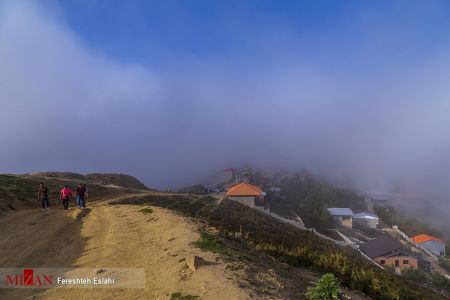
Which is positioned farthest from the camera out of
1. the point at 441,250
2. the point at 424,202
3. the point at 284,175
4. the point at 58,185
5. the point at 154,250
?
the point at 284,175

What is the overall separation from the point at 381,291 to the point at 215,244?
5.35 m

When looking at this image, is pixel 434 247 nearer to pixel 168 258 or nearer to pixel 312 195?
pixel 312 195

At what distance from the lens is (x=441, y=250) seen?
76.9 m

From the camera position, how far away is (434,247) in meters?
75.7

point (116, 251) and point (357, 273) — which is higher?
point (116, 251)

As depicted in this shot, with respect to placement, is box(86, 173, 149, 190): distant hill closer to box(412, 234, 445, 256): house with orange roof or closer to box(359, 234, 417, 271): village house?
box(359, 234, 417, 271): village house

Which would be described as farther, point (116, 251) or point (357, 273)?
point (357, 273)

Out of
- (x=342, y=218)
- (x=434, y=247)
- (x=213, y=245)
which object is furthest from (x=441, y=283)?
(x=342, y=218)

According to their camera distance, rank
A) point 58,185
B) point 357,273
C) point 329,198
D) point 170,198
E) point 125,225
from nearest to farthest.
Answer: point 357,273, point 125,225, point 58,185, point 170,198, point 329,198

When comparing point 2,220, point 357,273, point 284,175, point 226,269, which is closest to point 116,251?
point 226,269

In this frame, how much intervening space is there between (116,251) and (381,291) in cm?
830

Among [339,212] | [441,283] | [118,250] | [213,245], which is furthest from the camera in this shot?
[339,212]

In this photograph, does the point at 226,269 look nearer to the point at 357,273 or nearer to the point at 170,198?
the point at 357,273

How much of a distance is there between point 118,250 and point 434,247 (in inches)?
3102
